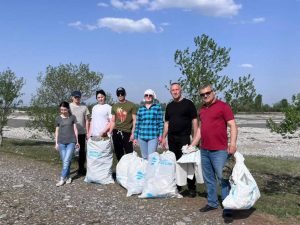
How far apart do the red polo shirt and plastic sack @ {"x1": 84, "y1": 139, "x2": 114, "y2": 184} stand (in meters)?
2.88

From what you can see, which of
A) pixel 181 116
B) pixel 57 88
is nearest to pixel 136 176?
pixel 181 116

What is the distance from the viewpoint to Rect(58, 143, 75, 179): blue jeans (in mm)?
8781

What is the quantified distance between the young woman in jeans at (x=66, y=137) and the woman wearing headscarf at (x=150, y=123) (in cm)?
170

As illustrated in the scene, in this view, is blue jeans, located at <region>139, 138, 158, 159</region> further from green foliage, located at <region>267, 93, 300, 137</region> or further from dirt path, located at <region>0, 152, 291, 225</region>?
green foliage, located at <region>267, 93, 300, 137</region>

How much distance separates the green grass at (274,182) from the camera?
717cm

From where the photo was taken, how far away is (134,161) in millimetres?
8023

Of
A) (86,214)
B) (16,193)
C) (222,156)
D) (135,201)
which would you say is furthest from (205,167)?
(16,193)

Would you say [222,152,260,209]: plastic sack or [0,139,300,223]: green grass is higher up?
[222,152,260,209]: plastic sack

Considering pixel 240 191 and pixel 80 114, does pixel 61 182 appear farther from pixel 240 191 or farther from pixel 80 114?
pixel 240 191

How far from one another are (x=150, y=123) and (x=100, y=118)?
59.5 inches

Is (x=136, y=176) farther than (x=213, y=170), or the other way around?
(x=136, y=176)

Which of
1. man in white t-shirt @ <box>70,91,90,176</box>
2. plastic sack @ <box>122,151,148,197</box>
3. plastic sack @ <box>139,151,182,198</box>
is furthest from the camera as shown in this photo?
man in white t-shirt @ <box>70,91,90,176</box>

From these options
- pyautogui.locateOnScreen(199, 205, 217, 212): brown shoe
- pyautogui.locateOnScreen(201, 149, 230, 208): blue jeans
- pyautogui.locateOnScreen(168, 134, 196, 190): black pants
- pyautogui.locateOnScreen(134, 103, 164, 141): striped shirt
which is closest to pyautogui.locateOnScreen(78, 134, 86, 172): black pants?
pyautogui.locateOnScreen(134, 103, 164, 141): striped shirt

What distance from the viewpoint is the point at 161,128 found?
310 inches
